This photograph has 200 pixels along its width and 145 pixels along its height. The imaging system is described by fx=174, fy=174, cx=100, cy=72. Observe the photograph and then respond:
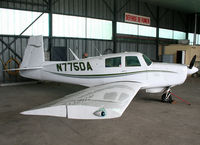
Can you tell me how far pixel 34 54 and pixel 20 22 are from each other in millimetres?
4975

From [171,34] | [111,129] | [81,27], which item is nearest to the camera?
[111,129]

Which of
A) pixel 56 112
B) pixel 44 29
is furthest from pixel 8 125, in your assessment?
pixel 44 29

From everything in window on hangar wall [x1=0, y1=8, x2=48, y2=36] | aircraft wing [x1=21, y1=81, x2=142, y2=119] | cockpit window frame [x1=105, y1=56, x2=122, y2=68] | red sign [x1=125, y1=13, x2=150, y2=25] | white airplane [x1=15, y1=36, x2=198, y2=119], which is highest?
red sign [x1=125, y1=13, x2=150, y2=25]

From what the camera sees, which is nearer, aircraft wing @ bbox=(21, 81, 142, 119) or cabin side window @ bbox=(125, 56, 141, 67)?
aircraft wing @ bbox=(21, 81, 142, 119)

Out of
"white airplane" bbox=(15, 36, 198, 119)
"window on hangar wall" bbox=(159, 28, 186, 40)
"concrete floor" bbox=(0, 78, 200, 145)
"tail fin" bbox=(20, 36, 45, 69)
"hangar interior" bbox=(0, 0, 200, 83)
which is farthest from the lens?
"window on hangar wall" bbox=(159, 28, 186, 40)

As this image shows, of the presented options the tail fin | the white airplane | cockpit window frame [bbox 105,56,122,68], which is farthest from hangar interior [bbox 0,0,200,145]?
cockpit window frame [bbox 105,56,122,68]

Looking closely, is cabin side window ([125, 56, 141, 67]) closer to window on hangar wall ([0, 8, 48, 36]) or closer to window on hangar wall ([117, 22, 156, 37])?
window on hangar wall ([0, 8, 48, 36])

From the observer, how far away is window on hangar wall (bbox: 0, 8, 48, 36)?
11031 millimetres

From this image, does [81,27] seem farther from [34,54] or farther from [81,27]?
[34,54]

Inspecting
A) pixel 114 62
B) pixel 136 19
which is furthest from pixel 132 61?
pixel 136 19

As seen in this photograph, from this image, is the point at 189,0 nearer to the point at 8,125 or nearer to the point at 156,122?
the point at 156,122

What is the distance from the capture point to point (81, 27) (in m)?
14.2

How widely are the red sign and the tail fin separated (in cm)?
1087

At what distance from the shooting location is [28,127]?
4.32 m
